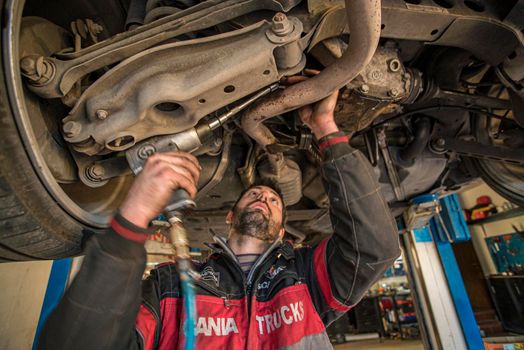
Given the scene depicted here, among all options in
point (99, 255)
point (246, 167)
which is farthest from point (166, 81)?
point (246, 167)

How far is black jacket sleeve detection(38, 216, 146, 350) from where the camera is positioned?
448 millimetres

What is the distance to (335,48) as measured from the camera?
0.68 m

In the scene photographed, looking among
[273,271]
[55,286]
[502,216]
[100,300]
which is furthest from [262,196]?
[502,216]

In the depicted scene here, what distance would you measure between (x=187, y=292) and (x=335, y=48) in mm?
620

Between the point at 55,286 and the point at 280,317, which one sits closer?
the point at 280,317

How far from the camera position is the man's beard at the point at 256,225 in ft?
3.18

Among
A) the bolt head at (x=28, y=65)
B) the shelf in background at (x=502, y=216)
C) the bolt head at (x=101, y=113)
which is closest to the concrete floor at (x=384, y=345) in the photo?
the shelf in background at (x=502, y=216)

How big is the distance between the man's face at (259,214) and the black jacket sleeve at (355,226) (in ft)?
0.91

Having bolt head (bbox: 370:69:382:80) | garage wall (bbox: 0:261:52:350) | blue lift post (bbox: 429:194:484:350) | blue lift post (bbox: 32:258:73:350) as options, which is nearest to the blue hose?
bolt head (bbox: 370:69:382:80)

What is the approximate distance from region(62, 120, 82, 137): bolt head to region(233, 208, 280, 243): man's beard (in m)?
0.57

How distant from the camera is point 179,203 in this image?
52 cm

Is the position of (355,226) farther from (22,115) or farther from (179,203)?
(22,115)

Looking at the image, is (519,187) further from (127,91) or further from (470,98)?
(127,91)

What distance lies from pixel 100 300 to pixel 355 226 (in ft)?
1.88
